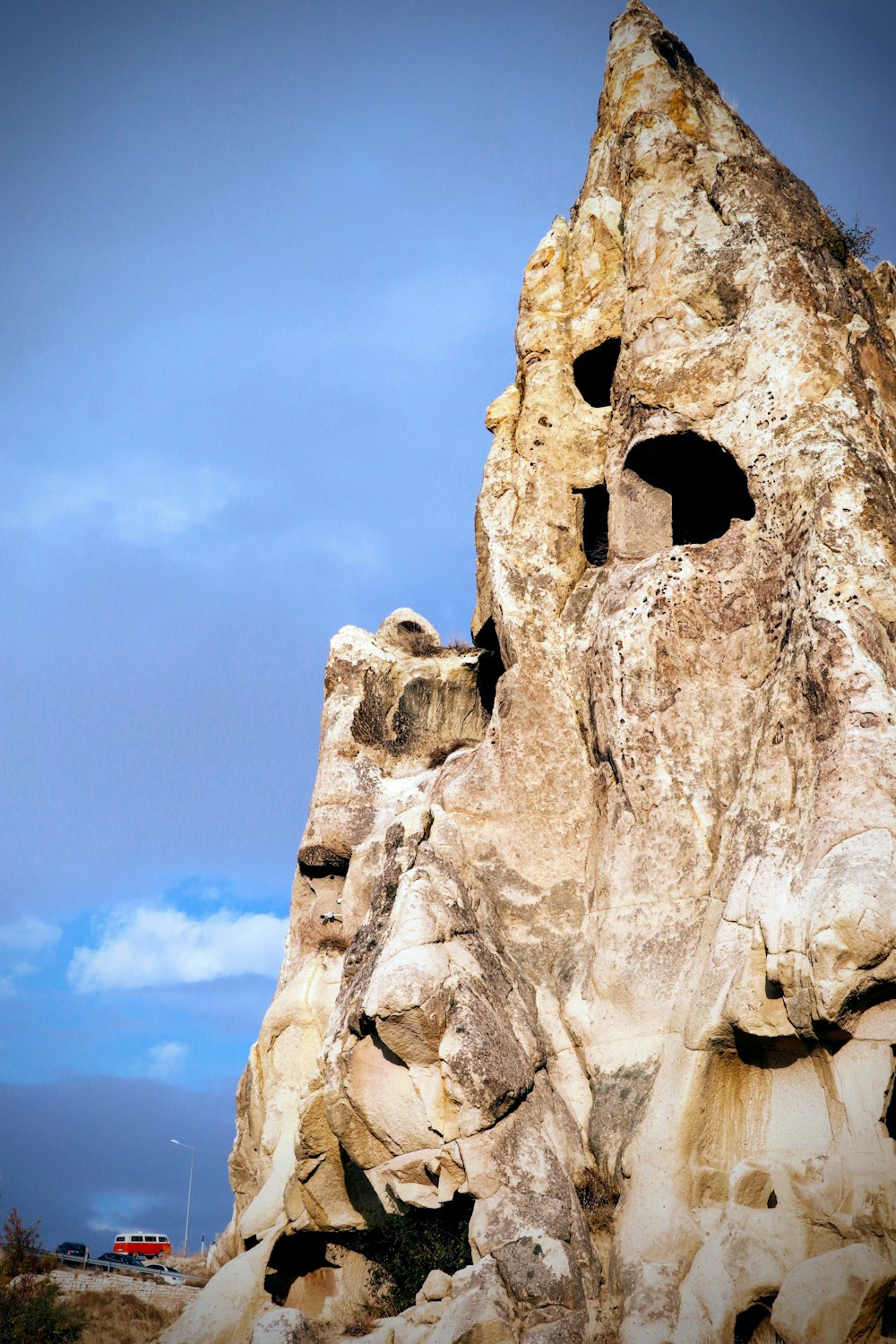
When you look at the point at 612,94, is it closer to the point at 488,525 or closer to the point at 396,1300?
the point at 488,525

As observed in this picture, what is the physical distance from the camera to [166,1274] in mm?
26469

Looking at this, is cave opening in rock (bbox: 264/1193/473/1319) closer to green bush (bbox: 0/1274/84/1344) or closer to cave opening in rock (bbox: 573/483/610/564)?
green bush (bbox: 0/1274/84/1344)

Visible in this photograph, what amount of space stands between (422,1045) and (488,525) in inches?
319

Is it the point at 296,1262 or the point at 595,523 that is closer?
the point at 296,1262

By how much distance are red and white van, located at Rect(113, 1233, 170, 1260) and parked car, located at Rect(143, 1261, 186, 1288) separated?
8.35 meters

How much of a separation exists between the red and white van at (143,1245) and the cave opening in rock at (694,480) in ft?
101

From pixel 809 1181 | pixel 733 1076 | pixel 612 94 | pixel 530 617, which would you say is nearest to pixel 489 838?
pixel 530 617

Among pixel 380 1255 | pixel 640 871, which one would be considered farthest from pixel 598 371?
pixel 380 1255

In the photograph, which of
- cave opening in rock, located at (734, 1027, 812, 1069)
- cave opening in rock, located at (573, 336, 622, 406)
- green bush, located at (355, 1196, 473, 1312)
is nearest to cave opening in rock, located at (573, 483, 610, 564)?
cave opening in rock, located at (573, 336, 622, 406)

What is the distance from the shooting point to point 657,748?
49.5 feet

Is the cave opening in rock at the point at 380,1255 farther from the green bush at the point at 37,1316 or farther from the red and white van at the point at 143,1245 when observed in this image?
the red and white van at the point at 143,1245

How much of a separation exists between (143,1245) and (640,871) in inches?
1241

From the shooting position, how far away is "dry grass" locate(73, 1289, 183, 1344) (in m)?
18.5

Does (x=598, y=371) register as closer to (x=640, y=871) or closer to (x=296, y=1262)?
(x=640, y=871)
